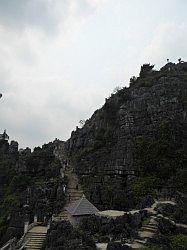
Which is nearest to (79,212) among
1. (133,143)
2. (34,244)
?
(34,244)

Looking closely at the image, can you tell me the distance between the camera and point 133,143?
133ft

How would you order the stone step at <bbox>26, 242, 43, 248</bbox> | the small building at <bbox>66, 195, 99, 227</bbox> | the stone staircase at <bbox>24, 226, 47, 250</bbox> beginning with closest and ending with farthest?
1. the stone staircase at <bbox>24, 226, 47, 250</bbox>
2. the stone step at <bbox>26, 242, 43, 248</bbox>
3. the small building at <bbox>66, 195, 99, 227</bbox>

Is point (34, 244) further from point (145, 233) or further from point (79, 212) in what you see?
point (145, 233)

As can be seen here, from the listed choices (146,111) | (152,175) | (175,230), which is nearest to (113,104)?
(146,111)

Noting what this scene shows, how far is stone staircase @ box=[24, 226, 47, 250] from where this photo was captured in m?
26.3

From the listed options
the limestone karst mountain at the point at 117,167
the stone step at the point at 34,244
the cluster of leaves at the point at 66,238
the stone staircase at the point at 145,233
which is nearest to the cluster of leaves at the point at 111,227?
the limestone karst mountain at the point at 117,167

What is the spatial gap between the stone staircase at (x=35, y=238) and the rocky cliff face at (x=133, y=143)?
7.11 meters

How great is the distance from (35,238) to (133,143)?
16.5 metres

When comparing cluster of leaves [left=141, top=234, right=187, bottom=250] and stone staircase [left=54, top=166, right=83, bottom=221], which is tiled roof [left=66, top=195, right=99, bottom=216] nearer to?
stone staircase [left=54, top=166, right=83, bottom=221]

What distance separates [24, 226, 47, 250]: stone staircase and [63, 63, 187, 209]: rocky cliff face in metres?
7.11

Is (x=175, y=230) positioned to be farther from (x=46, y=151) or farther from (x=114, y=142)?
(x=46, y=151)

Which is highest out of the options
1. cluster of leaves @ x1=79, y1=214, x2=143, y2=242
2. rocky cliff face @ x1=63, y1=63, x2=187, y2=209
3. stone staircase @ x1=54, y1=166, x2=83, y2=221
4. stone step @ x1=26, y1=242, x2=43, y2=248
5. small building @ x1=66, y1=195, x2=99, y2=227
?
rocky cliff face @ x1=63, y1=63, x2=187, y2=209

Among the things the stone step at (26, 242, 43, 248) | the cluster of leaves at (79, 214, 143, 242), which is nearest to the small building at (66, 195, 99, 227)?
the cluster of leaves at (79, 214, 143, 242)

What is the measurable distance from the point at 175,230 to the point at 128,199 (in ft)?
36.5
